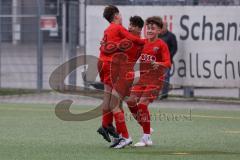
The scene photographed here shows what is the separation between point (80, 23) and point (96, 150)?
39.4 ft

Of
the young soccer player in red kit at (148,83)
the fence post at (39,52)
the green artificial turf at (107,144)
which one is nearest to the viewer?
the green artificial turf at (107,144)

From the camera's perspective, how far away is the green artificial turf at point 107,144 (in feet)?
34.9

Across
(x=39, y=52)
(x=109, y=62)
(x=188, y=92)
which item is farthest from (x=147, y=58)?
(x=39, y=52)

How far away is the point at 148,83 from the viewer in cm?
1190

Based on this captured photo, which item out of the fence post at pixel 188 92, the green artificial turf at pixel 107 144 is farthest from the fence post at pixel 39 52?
the green artificial turf at pixel 107 144

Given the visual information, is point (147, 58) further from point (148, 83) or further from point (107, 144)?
point (107, 144)

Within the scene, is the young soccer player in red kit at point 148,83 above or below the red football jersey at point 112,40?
below

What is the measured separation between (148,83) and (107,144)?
1.04 meters

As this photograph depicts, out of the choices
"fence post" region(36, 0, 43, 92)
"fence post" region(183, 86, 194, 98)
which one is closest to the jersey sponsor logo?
"fence post" region(183, 86, 194, 98)

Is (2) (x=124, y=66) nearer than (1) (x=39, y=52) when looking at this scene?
Yes

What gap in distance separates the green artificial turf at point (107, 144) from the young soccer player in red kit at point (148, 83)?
380mm

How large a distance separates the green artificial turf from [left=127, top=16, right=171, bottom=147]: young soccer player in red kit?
1.25 feet

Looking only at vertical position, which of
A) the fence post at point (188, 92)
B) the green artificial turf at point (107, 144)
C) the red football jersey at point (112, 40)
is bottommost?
the fence post at point (188, 92)

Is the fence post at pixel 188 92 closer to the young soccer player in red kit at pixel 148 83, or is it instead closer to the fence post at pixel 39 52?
the fence post at pixel 39 52
